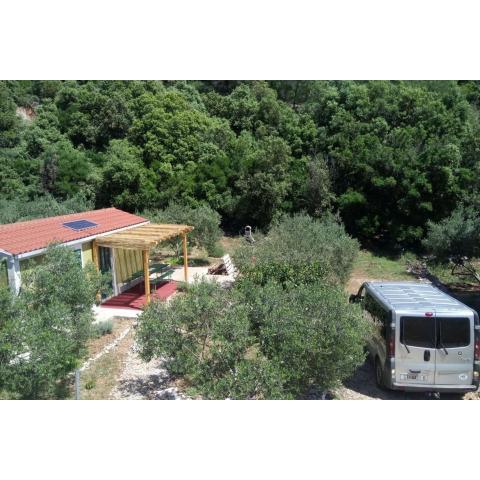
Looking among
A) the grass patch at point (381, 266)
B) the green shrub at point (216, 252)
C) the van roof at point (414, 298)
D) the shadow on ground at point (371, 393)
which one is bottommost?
the grass patch at point (381, 266)

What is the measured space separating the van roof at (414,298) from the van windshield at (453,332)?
0.57 feet

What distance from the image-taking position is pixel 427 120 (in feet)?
102

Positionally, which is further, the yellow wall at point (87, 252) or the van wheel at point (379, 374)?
the yellow wall at point (87, 252)

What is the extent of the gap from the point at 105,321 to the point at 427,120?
2671 cm

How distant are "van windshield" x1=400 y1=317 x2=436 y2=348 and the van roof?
7.6 inches

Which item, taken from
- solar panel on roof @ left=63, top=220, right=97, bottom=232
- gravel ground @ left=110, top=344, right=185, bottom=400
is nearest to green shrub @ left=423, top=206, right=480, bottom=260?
solar panel on roof @ left=63, top=220, right=97, bottom=232

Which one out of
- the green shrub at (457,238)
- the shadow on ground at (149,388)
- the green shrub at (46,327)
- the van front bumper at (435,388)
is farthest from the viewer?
the green shrub at (457,238)

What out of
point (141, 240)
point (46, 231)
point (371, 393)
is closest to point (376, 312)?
point (371, 393)

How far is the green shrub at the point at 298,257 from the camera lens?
12.7 m

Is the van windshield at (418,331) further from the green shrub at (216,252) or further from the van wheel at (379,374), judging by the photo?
the green shrub at (216,252)

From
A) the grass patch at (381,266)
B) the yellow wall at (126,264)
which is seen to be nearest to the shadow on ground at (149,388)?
the yellow wall at (126,264)

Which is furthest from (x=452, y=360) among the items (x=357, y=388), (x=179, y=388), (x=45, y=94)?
(x=45, y=94)

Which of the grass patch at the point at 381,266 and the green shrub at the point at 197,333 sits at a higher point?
the green shrub at the point at 197,333

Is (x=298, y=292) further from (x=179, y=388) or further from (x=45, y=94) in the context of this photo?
(x=45, y=94)
